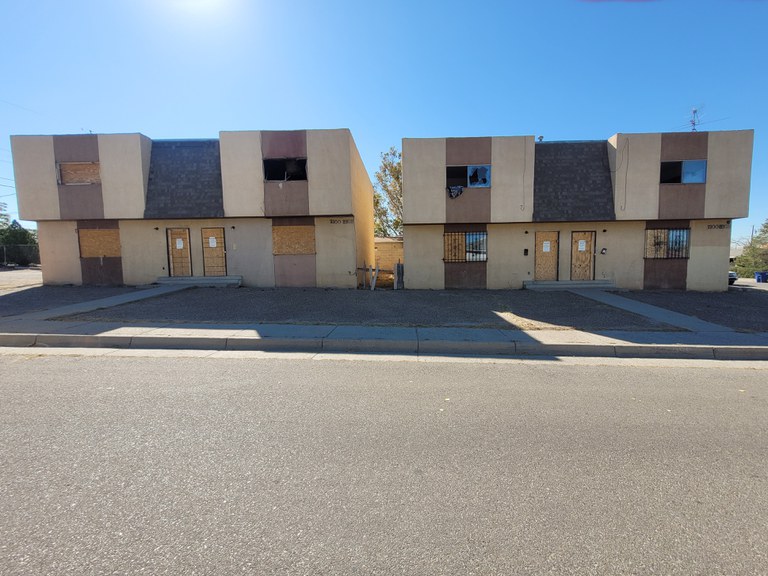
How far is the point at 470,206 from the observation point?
14.9m

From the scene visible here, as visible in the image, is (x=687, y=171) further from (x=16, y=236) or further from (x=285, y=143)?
(x=16, y=236)

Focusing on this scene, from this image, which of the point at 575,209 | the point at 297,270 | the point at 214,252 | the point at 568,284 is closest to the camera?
the point at 575,209

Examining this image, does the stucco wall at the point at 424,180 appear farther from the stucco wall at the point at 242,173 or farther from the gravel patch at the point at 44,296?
the gravel patch at the point at 44,296

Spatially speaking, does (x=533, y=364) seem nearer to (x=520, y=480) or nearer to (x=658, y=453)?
(x=658, y=453)

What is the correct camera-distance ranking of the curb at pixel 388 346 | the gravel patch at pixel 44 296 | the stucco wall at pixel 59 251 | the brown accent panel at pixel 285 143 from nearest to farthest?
the curb at pixel 388 346, the gravel patch at pixel 44 296, the brown accent panel at pixel 285 143, the stucco wall at pixel 59 251

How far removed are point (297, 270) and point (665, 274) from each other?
49.5 ft

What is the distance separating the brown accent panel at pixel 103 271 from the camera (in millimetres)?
15938

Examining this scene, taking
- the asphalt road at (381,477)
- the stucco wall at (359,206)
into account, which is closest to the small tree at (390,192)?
the stucco wall at (359,206)

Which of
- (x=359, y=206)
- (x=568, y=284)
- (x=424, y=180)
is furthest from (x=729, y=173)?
(x=359, y=206)

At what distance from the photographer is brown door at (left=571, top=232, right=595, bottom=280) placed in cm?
1542

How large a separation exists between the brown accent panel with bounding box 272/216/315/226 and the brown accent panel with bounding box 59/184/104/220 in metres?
7.03

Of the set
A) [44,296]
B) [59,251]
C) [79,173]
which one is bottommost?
[44,296]

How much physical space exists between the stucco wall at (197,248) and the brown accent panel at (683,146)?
618 inches

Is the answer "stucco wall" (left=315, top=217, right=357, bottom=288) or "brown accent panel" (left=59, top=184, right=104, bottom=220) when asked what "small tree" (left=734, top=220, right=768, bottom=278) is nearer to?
"stucco wall" (left=315, top=217, right=357, bottom=288)
